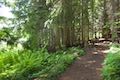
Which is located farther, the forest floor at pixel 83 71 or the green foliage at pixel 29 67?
the green foliage at pixel 29 67

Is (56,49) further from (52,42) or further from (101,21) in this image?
(101,21)

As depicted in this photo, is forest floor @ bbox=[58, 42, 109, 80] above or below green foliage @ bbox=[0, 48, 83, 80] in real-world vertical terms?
below

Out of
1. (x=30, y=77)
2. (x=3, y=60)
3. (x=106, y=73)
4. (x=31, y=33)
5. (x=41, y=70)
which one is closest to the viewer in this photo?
(x=106, y=73)

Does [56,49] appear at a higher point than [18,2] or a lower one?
lower

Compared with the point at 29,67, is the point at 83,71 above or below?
below

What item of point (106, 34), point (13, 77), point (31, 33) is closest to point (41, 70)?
point (13, 77)

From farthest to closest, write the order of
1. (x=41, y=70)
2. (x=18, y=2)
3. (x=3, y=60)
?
(x=18, y=2)
(x=3, y=60)
(x=41, y=70)

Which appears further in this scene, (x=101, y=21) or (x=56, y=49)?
(x=101, y=21)

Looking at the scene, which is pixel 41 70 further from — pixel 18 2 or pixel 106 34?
pixel 106 34

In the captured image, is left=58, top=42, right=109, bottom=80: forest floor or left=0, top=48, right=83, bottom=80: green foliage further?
left=0, top=48, right=83, bottom=80: green foliage

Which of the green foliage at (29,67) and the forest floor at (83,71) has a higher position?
the green foliage at (29,67)

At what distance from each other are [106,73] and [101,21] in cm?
2025

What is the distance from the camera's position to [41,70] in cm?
1118

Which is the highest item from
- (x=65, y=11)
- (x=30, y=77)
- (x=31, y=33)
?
(x=65, y=11)
